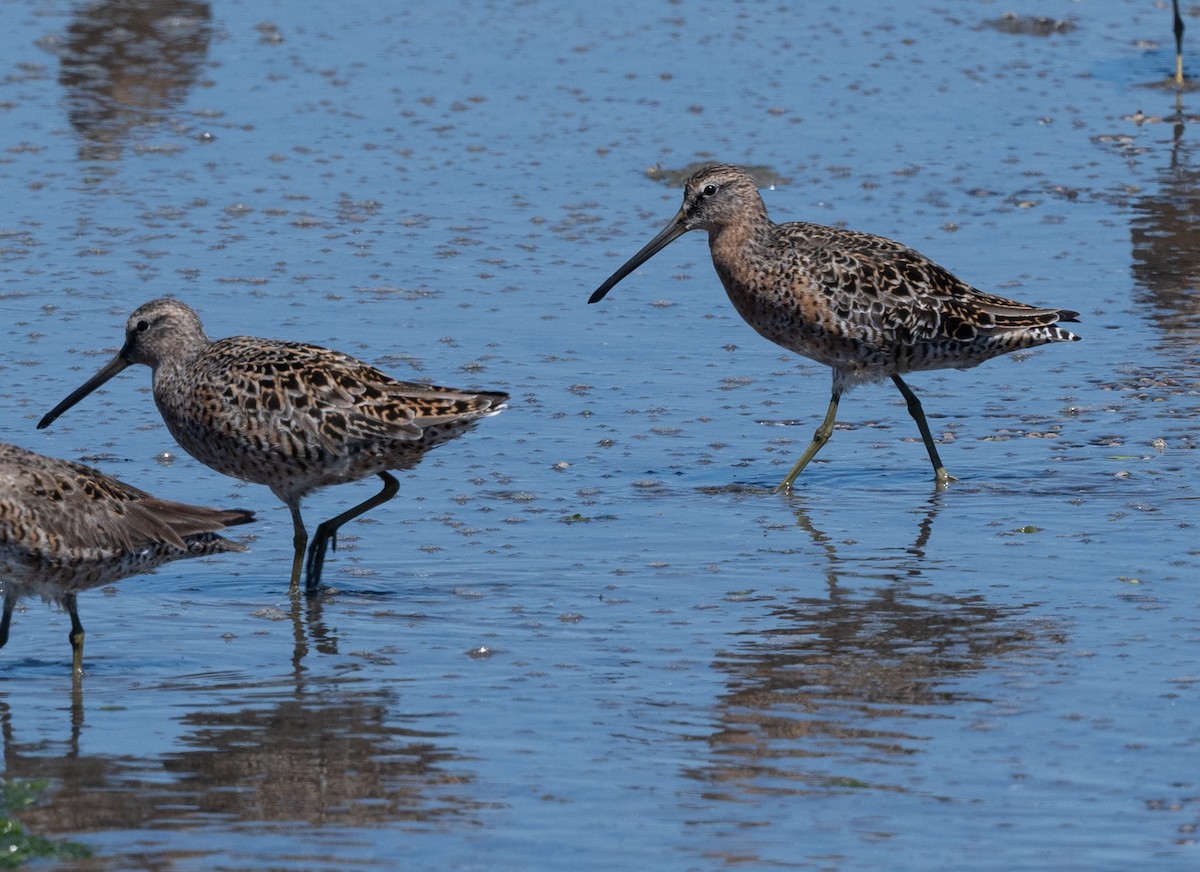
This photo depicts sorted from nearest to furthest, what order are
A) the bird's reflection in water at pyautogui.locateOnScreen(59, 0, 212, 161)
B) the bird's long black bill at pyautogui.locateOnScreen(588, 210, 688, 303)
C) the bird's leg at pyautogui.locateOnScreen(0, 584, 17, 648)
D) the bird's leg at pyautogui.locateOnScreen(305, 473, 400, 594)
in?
1. the bird's leg at pyautogui.locateOnScreen(0, 584, 17, 648)
2. the bird's leg at pyautogui.locateOnScreen(305, 473, 400, 594)
3. the bird's long black bill at pyautogui.locateOnScreen(588, 210, 688, 303)
4. the bird's reflection in water at pyautogui.locateOnScreen(59, 0, 212, 161)

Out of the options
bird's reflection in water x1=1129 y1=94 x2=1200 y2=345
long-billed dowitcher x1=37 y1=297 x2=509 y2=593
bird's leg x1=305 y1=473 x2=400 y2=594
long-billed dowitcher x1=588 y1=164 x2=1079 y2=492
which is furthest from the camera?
bird's reflection in water x1=1129 y1=94 x2=1200 y2=345

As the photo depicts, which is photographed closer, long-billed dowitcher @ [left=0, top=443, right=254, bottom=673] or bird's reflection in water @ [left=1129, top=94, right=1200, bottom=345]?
long-billed dowitcher @ [left=0, top=443, right=254, bottom=673]

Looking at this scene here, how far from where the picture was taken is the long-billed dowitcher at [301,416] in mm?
7699

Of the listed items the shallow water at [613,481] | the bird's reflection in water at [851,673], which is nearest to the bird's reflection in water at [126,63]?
the shallow water at [613,481]

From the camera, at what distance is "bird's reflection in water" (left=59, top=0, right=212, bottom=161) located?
15680mm

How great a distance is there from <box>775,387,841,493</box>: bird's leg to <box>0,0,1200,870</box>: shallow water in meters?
0.12

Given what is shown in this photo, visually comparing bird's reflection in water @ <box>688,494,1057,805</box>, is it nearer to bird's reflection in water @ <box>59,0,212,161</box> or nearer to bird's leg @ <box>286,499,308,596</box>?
bird's leg @ <box>286,499,308,596</box>

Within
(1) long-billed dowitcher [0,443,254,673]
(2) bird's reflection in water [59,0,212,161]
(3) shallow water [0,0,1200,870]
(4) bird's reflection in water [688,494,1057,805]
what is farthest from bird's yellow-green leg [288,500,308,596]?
(2) bird's reflection in water [59,0,212,161]

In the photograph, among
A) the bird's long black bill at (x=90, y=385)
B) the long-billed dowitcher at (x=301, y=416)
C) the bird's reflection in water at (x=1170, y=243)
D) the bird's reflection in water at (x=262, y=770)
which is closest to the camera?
the bird's reflection in water at (x=262, y=770)

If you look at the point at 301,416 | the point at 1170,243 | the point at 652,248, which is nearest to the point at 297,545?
the point at 301,416

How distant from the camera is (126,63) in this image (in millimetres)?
17469

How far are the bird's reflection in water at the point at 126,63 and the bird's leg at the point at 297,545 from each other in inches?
291

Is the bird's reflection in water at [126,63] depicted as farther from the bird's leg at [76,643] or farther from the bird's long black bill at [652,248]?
the bird's leg at [76,643]

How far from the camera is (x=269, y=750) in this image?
618 cm
